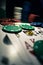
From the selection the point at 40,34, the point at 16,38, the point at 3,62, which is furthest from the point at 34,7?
the point at 3,62

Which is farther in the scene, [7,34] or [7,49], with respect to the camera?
[7,34]

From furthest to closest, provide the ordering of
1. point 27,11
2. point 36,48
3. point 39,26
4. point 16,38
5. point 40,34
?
point 27,11 < point 39,26 < point 40,34 < point 16,38 < point 36,48

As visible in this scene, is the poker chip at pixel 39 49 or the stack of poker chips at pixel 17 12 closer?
the poker chip at pixel 39 49

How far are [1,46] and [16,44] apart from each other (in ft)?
0.33

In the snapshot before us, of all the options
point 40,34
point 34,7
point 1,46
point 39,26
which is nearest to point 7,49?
point 1,46

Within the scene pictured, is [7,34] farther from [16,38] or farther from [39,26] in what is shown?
[39,26]

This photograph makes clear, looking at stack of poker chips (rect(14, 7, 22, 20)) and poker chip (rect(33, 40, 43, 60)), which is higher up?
stack of poker chips (rect(14, 7, 22, 20))

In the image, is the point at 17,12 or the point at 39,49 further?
the point at 17,12

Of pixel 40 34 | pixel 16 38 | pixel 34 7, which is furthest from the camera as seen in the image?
pixel 34 7

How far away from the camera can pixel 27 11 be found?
1.42 meters

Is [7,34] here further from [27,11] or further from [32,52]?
[27,11]

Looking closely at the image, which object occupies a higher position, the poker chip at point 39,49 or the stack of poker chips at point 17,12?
the stack of poker chips at point 17,12

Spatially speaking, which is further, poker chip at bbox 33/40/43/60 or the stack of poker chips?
the stack of poker chips

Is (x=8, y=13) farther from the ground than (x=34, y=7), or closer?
closer
